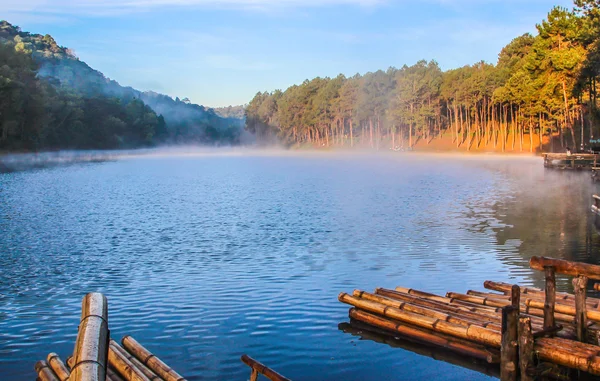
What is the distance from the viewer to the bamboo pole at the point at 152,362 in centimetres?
835

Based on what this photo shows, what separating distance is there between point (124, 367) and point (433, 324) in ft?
18.1

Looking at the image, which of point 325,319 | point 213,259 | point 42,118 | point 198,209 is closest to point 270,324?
point 325,319

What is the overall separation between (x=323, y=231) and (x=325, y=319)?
13.3 m

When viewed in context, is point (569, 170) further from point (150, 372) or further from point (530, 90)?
point (150, 372)

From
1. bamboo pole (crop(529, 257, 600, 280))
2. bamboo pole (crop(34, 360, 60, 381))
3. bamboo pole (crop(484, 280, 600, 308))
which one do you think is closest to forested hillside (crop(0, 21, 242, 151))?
bamboo pole (crop(34, 360, 60, 381))

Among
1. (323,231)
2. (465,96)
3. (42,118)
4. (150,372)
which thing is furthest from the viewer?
(465,96)

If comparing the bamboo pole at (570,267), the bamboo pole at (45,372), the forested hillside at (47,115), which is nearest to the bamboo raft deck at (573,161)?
the bamboo pole at (570,267)

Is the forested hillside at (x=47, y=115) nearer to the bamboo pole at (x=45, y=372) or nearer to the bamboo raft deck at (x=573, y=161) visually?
the bamboo raft deck at (x=573, y=161)

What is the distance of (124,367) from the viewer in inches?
352

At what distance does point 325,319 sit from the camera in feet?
45.8

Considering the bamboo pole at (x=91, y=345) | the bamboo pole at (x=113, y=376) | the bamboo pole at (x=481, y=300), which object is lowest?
the bamboo pole at (x=481, y=300)

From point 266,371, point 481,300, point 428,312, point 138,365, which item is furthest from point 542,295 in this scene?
point 138,365

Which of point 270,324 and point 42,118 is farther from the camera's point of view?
point 42,118

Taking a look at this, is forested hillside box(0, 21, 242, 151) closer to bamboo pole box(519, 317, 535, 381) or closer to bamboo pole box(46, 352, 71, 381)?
bamboo pole box(46, 352, 71, 381)
